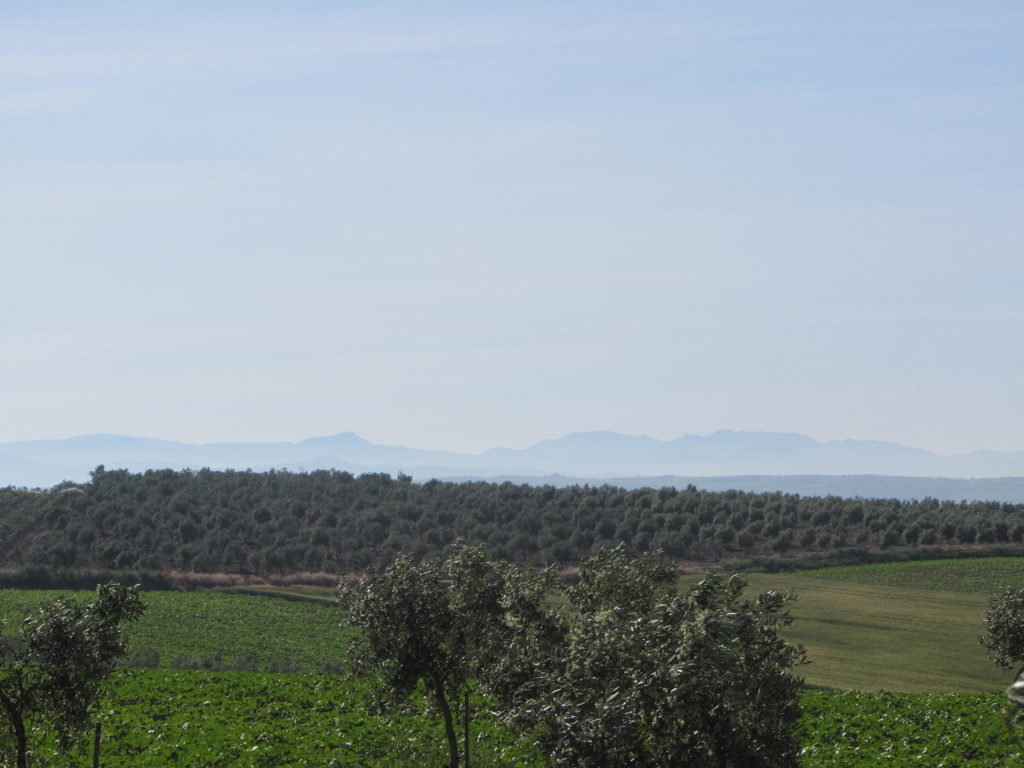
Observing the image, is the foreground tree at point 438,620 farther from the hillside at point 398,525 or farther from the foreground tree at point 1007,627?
the hillside at point 398,525

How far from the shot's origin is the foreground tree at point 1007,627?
1640 inches

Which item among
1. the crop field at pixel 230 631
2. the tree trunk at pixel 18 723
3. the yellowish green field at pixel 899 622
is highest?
the tree trunk at pixel 18 723

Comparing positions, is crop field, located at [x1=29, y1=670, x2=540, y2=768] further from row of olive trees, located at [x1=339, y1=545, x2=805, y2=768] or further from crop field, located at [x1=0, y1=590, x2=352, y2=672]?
crop field, located at [x1=0, y1=590, x2=352, y2=672]

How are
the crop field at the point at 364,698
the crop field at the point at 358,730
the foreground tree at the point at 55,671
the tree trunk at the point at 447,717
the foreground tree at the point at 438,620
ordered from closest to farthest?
the foreground tree at the point at 55,671, the foreground tree at the point at 438,620, the tree trunk at the point at 447,717, the crop field at the point at 358,730, the crop field at the point at 364,698

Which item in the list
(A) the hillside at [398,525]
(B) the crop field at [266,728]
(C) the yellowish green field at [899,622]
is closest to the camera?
(B) the crop field at [266,728]

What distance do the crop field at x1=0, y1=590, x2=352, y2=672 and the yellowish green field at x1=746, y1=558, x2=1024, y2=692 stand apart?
30.6 meters

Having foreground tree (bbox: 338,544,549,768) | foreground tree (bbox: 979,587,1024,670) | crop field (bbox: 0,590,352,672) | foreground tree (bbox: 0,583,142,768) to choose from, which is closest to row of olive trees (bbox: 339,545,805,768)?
foreground tree (bbox: 338,544,549,768)

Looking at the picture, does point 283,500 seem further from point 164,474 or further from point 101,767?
point 101,767

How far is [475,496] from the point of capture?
134 m

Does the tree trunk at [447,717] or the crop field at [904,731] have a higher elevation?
the tree trunk at [447,717]

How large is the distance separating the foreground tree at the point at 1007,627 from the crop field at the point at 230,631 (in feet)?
113

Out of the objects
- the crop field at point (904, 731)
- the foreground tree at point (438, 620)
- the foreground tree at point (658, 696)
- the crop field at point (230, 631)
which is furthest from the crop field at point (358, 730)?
the crop field at point (230, 631)

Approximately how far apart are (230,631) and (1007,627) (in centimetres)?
4908

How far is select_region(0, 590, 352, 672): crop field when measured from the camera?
59531 mm
